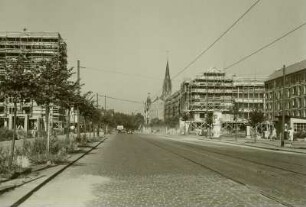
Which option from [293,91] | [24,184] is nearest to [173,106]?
[293,91]

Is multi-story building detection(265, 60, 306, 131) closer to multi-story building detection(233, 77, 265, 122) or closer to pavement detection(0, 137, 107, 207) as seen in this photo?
multi-story building detection(233, 77, 265, 122)

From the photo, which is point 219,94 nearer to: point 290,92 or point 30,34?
point 290,92

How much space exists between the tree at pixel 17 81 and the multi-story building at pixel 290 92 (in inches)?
2866

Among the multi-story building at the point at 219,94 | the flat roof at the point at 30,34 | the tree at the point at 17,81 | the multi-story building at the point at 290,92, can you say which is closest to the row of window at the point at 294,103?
the multi-story building at the point at 290,92

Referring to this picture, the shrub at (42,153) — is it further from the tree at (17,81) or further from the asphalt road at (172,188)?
the tree at (17,81)

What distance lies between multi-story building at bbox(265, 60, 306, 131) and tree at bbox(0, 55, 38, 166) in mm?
72807

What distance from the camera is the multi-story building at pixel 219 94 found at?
12850 cm

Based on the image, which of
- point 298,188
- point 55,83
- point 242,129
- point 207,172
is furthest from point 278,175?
point 242,129

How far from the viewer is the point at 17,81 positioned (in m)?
14.9

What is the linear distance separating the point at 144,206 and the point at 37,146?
13756 millimetres

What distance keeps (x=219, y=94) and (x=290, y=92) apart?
3585 cm

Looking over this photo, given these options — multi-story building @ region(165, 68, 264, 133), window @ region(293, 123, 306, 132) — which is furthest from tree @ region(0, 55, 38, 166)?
A: multi-story building @ region(165, 68, 264, 133)

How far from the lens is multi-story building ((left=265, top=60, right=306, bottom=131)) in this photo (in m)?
92.7

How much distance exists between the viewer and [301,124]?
220 feet
